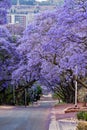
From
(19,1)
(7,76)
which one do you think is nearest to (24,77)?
(7,76)

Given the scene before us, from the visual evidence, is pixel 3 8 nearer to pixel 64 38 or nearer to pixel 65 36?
pixel 65 36

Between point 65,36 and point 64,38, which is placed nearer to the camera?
point 65,36

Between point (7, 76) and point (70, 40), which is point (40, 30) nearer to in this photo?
point (70, 40)

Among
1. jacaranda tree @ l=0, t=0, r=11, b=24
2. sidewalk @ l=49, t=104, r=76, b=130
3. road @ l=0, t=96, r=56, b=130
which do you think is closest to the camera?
jacaranda tree @ l=0, t=0, r=11, b=24

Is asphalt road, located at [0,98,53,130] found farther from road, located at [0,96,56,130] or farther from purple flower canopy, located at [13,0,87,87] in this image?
purple flower canopy, located at [13,0,87,87]

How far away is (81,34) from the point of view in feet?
85.3

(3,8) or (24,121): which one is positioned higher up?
(3,8)

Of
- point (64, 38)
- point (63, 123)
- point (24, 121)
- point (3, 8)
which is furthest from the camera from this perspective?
point (24, 121)

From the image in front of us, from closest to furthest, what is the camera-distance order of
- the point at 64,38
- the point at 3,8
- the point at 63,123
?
1. the point at 3,8
2. the point at 63,123
3. the point at 64,38

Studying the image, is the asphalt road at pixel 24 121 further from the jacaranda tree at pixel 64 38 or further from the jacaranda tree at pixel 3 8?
the jacaranda tree at pixel 3 8

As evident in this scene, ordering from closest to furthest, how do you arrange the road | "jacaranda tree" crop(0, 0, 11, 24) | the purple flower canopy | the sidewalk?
"jacaranda tree" crop(0, 0, 11, 24) < the sidewalk < the road < the purple flower canopy

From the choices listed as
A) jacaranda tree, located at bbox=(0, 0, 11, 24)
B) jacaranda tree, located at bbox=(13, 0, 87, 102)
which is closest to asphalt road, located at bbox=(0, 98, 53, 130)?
jacaranda tree, located at bbox=(13, 0, 87, 102)

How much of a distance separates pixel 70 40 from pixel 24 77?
29855mm

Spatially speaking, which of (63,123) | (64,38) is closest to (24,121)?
(63,123)
